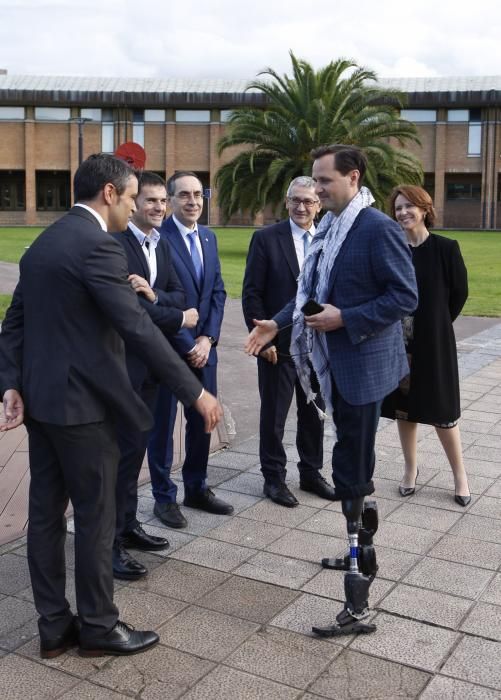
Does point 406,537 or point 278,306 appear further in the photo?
point 278,306

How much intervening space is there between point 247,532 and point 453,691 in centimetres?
193

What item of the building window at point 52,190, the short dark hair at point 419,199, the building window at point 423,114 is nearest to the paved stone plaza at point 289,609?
the short dark hair at point 419,199

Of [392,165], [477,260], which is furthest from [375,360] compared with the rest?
[392,165]

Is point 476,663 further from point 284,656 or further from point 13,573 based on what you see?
point 13,573

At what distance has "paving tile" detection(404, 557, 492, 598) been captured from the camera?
4.21 m

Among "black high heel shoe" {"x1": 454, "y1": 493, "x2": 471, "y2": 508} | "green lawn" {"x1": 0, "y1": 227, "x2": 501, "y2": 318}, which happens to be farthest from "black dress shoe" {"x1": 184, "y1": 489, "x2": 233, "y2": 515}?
"green lawn" {"x1": 0, "y1": 227, "x2": 501, "y2": 318}

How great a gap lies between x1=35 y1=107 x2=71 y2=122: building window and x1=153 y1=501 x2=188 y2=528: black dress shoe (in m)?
59.3

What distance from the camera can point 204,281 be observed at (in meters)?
5.36

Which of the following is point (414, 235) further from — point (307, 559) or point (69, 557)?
point (69, 557)

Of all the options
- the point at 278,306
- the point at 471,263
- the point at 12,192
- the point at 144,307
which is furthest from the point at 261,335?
the point at 12,192

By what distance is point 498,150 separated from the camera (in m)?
59.5

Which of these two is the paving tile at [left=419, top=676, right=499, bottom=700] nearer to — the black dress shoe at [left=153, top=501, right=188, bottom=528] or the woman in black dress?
the black dress shoe at [left=153, top=501, right=188, bottom=528]

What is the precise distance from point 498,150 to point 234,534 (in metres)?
59.3

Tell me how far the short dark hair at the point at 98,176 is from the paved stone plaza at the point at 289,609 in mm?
1930
